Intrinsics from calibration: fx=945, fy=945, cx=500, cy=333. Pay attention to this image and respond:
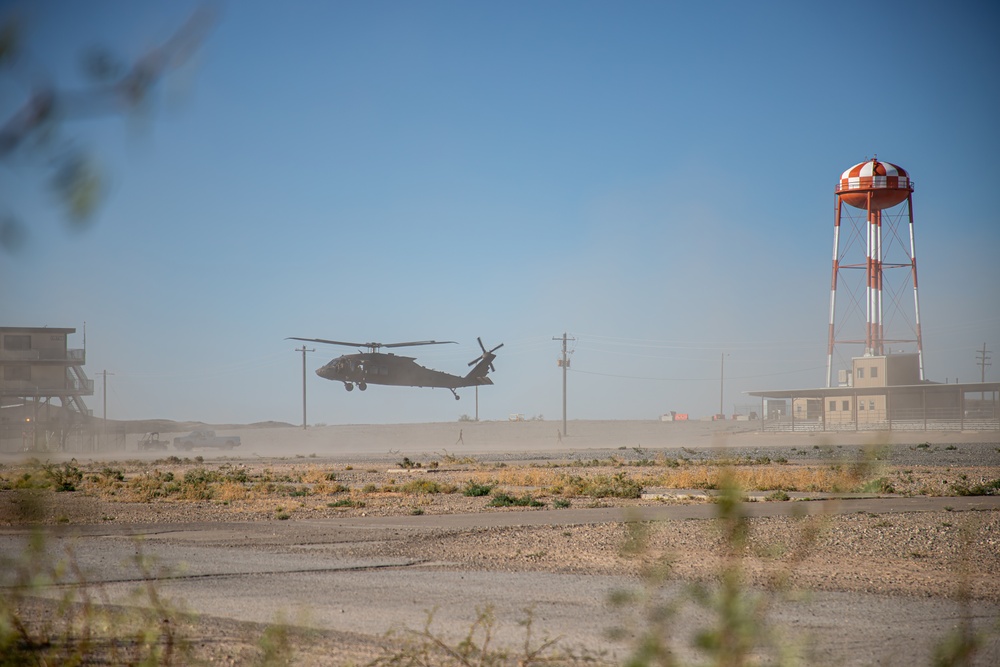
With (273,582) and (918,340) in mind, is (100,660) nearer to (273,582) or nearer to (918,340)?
(273,582)

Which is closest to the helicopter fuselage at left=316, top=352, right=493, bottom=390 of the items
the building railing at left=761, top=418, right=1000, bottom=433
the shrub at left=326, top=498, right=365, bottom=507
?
the shrub at left=326, top=498, right=365, bottom=507

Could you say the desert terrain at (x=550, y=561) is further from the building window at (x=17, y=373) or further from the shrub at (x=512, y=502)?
the building window at (x=17, y=373)

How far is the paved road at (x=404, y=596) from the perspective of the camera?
30.3 feet

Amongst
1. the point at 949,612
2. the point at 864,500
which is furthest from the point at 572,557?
the point at 864,500

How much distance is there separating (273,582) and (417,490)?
20192 millimetres

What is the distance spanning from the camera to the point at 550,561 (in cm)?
1570

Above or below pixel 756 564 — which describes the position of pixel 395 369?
above

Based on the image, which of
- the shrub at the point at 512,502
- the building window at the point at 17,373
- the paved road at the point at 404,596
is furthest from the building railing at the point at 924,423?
the paved road at the point at 404,596

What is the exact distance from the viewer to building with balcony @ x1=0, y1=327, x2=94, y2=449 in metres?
55.1

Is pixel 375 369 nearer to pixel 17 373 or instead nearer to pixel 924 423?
pixel 17 373

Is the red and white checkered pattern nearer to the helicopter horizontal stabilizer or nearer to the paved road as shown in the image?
the helicopter horizontal stabilizer

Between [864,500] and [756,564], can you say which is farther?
[864,500]

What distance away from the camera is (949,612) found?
10.7 metres

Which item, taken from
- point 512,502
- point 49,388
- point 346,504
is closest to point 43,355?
point 49,388
